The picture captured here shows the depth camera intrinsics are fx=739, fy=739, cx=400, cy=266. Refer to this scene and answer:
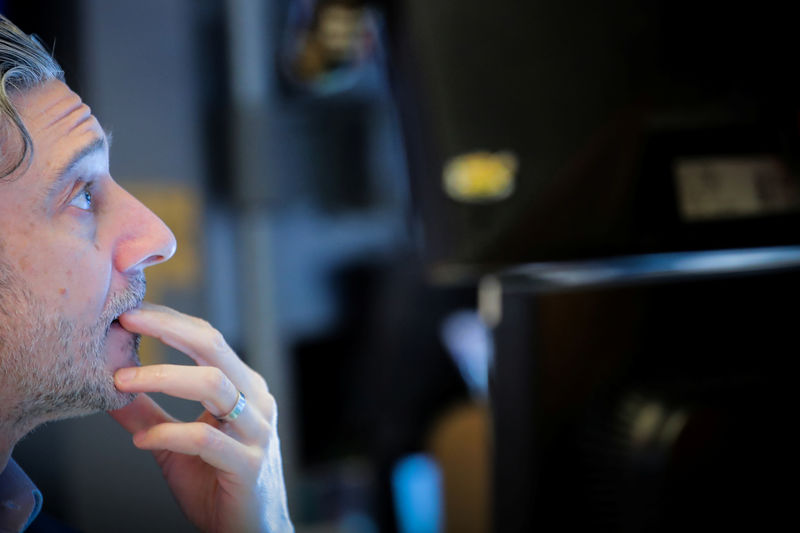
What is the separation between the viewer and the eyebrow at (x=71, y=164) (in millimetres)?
228

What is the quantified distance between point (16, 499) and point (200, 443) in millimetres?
66

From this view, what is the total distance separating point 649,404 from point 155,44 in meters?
0.38

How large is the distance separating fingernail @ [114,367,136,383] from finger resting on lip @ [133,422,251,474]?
0.02 m

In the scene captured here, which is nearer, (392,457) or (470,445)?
(470,445)

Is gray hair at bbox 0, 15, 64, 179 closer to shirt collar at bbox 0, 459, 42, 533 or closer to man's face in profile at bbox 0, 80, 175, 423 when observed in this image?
man's face in profile at bbox 0, 80, 175, 423

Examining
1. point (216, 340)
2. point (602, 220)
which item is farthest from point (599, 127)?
point (216, 340)

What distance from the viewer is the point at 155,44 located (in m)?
0.42

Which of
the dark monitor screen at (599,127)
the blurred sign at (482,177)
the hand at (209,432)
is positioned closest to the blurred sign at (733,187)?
the dark monitor screen at (599,127)

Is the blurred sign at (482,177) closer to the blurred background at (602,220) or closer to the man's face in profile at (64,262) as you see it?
the blurred background at (602,220)

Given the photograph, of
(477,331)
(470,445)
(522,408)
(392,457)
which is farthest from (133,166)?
(477,331)

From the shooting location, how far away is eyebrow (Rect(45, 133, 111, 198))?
9.0 inches

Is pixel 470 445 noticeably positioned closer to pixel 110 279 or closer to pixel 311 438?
pixel 311 438

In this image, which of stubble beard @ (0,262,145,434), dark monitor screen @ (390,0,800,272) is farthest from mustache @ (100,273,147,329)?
dark monitor screen @ (390,0,800,272)

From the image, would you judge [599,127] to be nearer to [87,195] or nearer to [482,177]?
[482,177]
